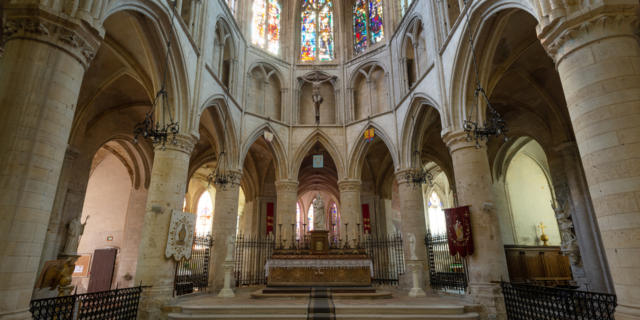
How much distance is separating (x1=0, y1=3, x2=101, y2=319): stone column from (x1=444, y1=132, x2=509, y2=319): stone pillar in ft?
32.0

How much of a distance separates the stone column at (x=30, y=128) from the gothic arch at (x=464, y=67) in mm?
9396

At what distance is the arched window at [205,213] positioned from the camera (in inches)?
1161

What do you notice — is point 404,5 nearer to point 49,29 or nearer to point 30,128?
point 49,29

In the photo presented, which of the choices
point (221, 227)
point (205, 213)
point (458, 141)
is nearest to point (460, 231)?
point (458, 141)

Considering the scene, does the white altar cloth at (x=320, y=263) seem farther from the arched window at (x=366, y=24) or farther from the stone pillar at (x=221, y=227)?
the arched window at (x=366, y=24)

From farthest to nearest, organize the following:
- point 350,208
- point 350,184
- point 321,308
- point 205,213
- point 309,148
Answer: point 205,213 < point 309,148 < point 350,184 < point 350,208 < point 321,308

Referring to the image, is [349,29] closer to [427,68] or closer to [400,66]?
[400,66]

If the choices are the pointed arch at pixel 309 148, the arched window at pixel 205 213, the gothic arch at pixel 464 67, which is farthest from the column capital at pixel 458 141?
the arched window at pixel 205 213

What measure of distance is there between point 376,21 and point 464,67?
1008 centimetres

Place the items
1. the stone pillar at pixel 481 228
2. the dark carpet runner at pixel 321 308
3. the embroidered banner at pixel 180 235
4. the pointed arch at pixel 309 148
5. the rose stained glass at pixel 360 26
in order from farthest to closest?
the rose stained glass at pixel 360 26 → the pointed arch at pixel 309 148 → the embroidered banner at pixel 180 235 → the stone pillar at pixel 481 228 → the dark carpet runner at pixel 321 308

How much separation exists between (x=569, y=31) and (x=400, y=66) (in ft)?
36.4

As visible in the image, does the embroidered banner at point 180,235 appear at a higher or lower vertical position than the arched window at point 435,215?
lower

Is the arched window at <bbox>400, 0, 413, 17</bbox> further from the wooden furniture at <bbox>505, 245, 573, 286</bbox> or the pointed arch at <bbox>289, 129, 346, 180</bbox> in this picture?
the wooden furniture at <bbox>505, 245, 573, 286</bbox>

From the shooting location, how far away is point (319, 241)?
43.2ft
